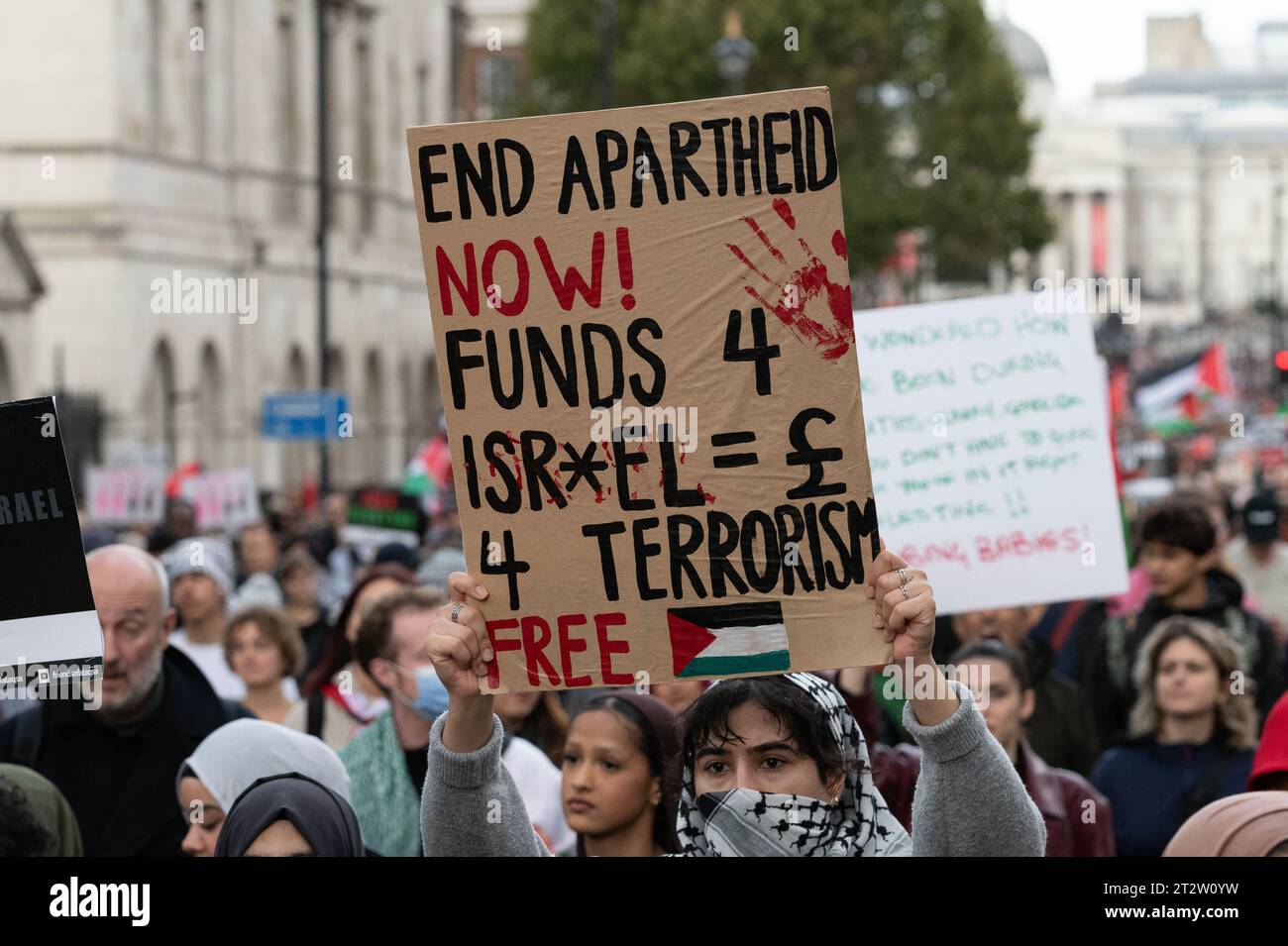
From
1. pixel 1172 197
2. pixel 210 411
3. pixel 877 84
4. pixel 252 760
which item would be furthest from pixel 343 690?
pixel 1172 197

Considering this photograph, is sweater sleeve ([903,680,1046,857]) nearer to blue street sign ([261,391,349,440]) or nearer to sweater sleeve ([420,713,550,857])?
sweater sleeve ([420,713,550,857])

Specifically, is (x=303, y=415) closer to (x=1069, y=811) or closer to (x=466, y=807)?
(x=1069, y=811)

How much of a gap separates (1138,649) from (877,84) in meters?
42.8

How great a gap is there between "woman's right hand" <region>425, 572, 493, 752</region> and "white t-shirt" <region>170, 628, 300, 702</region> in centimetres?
445

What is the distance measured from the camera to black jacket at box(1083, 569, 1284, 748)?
7.93 meters

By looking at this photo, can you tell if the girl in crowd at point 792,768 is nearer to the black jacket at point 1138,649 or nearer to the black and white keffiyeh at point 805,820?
the black and white keffiyeh at point 805,820

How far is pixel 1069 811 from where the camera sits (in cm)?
573

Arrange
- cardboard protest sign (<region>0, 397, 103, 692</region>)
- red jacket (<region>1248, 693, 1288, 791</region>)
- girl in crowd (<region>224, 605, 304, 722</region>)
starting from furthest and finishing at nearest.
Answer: girl in crowd (<region>224, 605, 304, 722</region>) → red jacket (<region>1248, 693, 1288, 791</region>) → cardboard protest sign (<region>0, 397, 103, 692</region>)

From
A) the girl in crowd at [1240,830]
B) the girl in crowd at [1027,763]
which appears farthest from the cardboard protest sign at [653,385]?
the girl in crowd at [1027,763]

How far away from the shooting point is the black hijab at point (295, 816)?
4020 mm

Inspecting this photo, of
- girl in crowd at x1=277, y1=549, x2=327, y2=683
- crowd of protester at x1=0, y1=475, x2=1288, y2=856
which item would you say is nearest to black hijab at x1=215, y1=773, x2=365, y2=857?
crowd of protester at x1=0, y1=475, x2=1288, y2=856

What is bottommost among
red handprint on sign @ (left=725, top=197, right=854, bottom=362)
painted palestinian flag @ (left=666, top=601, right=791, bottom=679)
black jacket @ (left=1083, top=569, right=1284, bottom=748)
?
black jacket @ (left=1083, top=569, right=1284, bottom=748)
